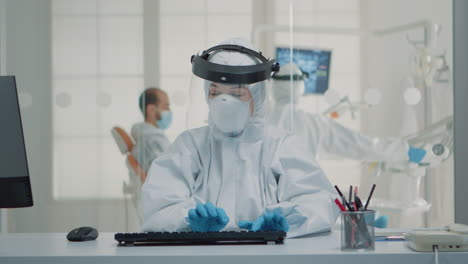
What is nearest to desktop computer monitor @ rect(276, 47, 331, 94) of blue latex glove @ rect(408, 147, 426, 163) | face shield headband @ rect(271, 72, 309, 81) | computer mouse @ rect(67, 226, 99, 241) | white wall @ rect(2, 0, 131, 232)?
face shield headband @ rect(271, 72, 309, 81)

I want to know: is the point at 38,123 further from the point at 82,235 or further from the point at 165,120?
the point at 82,235

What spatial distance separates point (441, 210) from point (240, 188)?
1.94 metres

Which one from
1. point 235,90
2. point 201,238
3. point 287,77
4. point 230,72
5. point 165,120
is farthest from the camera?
point 165,120

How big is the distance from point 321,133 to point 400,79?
1.85 ft

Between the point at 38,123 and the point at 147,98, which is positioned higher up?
the point at 147,98

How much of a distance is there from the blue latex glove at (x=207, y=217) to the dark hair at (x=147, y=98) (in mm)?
2180

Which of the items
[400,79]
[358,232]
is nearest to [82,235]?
[358,232]

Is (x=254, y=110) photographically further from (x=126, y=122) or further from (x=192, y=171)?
(x=126, y=122)

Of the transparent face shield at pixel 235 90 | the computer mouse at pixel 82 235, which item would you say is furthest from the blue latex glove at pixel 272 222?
the transparent face shield at pixel 235 90

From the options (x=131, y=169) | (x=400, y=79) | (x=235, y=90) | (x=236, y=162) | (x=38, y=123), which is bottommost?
(x=131, y=169)

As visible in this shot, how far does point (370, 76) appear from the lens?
3.72m

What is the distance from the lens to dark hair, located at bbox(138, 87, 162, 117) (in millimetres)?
3781

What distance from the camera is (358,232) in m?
1.37

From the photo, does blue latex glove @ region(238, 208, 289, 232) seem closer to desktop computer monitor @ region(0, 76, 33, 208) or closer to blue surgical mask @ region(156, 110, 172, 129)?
desktop computer monitor @ region(0, 76, 33, 208)
